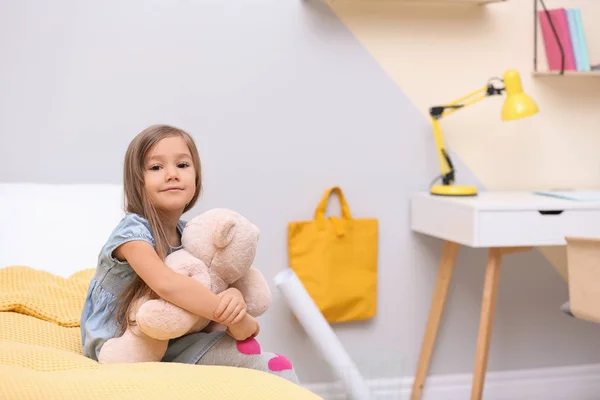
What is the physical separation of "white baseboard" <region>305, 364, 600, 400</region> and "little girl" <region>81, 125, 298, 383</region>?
1246mm

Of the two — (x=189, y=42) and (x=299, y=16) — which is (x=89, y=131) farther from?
(x=299, y=16)

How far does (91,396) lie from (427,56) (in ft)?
6.30

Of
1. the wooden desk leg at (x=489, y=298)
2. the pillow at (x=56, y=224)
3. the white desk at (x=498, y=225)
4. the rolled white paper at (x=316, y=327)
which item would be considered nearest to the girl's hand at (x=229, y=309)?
the pillow at (x=56, y=224)

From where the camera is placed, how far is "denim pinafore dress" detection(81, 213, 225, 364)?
1365 millimetres

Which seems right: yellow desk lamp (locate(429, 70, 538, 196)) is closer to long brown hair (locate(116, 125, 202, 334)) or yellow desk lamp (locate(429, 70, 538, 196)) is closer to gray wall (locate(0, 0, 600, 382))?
gray wall (locate(0, 0, 600, 382))

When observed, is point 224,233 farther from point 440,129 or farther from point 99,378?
point 440,129

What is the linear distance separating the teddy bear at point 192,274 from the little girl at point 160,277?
0.07 ft

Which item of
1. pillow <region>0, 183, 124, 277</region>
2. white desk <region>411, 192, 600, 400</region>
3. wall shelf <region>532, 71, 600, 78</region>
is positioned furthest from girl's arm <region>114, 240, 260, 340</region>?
wall shelf <region>532, 71, 600, 78</region>

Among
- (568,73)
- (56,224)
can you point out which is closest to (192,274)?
(56,224)

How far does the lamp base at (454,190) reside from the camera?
7.95ft

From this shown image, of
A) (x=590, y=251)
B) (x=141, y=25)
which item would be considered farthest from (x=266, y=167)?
(x=590, y=251)

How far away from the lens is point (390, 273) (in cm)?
263

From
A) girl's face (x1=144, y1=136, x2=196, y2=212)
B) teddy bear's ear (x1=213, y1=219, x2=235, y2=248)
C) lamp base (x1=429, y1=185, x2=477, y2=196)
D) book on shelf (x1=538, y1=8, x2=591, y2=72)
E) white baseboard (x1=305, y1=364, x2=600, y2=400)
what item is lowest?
white baseboard (x1=305, y1=364, x2=600, y2=400)

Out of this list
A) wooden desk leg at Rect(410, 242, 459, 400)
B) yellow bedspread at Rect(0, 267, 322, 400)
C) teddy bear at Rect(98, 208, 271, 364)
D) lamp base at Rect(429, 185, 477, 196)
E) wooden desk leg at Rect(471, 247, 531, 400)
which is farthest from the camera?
wooden desk leg at Rect(410, 242, 459, 400)
